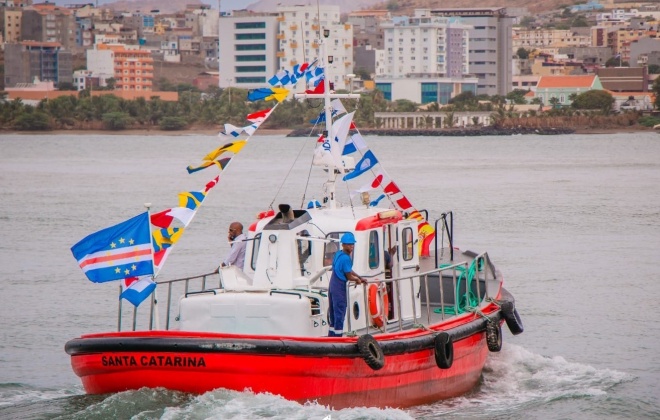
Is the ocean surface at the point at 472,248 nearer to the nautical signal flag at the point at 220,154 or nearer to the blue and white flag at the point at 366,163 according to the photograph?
the nautical signal flag at the point at 220,154

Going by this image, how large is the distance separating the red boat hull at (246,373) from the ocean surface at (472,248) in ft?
0.51

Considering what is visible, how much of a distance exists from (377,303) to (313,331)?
4.14ft

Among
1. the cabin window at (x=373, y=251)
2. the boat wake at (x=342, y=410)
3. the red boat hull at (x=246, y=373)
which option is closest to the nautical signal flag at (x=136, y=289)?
the red boat hull at (x=246, y=373)

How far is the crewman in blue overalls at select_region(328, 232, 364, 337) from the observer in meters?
15.0

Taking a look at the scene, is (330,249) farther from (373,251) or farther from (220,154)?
(220,154)

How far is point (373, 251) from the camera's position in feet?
53.8

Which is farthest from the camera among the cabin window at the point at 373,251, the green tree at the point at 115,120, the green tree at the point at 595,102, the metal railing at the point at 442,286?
the green tree at the point at 595,102

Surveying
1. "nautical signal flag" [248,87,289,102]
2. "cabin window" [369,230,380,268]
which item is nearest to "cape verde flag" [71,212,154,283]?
"nautical signal flag" [248,87,289,102]

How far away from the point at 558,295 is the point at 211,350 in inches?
577

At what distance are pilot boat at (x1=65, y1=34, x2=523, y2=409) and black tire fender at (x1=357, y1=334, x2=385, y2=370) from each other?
0.05ft

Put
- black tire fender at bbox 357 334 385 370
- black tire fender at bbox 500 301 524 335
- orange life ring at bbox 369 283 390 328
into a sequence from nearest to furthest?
black tire fender at bbox 357 334 385 370
orange life ring at bbox 369 283 390 328
black tire fender at bbox 500 301 524 335

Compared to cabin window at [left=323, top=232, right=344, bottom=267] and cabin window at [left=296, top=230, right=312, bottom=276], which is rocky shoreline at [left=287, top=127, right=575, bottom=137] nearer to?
cabin window at [left=323, top=232, right=344, bottom=267]

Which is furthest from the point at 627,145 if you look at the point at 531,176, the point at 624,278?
the point at 624,278

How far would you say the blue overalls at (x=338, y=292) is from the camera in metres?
15.0
